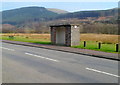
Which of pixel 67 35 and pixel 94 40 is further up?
pixel 67 35

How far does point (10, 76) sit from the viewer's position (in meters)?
8.66

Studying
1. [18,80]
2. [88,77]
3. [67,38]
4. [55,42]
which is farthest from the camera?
[55,42]

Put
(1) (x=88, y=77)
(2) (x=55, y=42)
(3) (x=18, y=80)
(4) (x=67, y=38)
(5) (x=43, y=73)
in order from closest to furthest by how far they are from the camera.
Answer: (3) (x=18, y=80), (1) (x=88, y=77), (5) (x=43, y=73), (4) (x=67, y=38), (2) (x=55, y=42)

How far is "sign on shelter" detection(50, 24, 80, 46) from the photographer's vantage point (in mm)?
24172

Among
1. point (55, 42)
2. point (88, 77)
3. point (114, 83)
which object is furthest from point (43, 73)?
point (55, 42)

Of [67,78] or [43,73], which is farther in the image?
[43,73]

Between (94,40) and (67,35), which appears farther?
(94,40)

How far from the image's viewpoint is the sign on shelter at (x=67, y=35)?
24.2 m

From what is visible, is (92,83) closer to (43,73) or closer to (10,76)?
(43,73)

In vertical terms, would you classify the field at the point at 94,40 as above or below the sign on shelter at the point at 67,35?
below

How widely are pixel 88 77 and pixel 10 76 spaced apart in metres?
3.29

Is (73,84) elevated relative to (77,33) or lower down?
lower down

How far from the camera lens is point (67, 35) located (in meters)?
24.6

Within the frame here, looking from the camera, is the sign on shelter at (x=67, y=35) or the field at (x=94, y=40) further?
the sign on shelter at (x=67, y=35)
